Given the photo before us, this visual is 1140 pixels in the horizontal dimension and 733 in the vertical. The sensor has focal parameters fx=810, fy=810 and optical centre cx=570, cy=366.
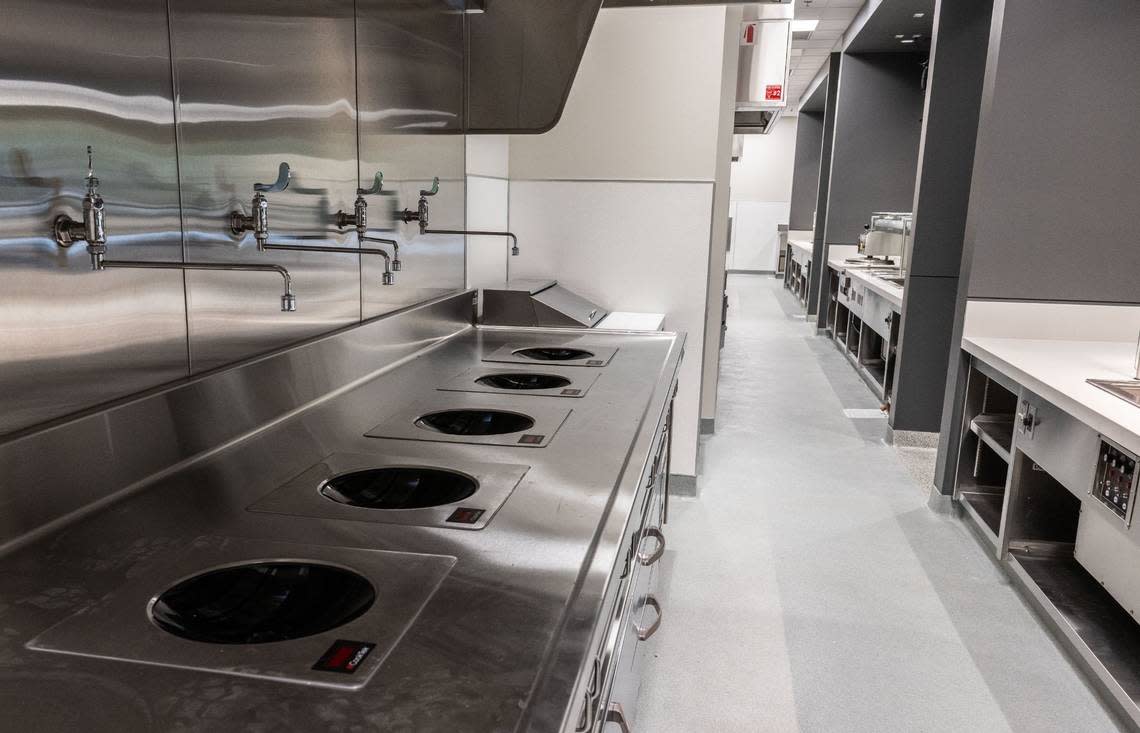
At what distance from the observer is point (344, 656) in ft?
2.53

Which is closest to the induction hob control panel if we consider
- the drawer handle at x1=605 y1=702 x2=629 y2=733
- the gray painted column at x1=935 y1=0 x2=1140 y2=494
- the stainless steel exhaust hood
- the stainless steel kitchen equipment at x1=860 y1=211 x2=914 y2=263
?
the gray painted column at x1=935 y1=0 x2=1140 y2=494

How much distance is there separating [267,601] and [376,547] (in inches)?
5.8

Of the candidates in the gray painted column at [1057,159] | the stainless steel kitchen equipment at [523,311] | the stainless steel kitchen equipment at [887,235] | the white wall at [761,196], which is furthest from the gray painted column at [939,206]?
the white wall at [761,196]

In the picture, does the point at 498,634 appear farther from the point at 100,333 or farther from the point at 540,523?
the point at 100,333

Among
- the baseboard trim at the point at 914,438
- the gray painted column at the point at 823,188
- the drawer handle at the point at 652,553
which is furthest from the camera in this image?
the gray painted column at the point at 823,188

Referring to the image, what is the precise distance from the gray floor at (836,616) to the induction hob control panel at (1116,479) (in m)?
0.52

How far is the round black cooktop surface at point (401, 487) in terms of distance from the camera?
4.41 ft

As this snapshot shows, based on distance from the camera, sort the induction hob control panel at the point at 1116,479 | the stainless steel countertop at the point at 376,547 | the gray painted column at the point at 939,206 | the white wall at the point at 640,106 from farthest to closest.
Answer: the gray painted column at the point at 939,206
the white wall at the point at 640,106
the induction hob control panel at the point at 1116,479
the stainless steel countertop at the point at 376,547

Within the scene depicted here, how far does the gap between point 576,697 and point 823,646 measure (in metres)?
1.88

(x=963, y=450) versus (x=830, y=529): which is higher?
(x=963, y=450)

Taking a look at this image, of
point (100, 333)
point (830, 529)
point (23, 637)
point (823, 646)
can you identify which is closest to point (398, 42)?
point (100, 333)

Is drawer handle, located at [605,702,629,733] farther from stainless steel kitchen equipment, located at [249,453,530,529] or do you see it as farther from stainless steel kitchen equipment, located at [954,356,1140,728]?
stainless steel kitchen equipment, located at [954,356,1140,728]

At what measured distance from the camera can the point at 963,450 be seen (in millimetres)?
3377

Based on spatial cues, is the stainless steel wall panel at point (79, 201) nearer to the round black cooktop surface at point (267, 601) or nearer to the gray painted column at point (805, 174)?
the round black cooktop surface at point (267, 601)
